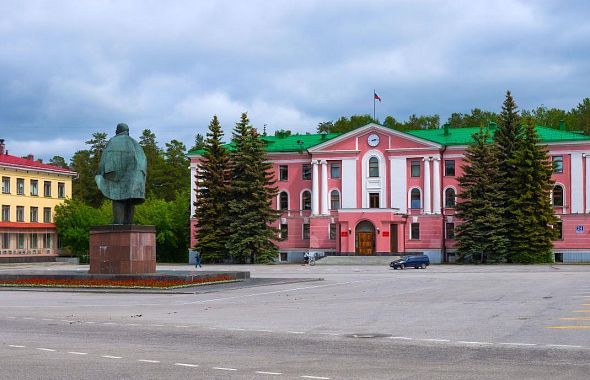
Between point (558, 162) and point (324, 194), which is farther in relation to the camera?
point (324, 194)

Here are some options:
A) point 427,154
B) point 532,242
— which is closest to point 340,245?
point 427,154

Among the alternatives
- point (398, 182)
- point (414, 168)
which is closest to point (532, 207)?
point (414, 168)

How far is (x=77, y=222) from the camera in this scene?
83.6 metres

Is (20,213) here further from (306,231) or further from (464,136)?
(464,136)

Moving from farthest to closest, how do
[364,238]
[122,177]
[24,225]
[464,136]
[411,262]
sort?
[24,225] < [464,136] < [364,238] < [411,262] < [122,177]

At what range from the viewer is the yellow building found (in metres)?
80.1

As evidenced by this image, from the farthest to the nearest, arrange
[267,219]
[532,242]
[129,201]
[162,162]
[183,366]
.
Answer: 1. [162,162]
2. [267,219]
3. [532,242]
4. [129,201]
5. [183,366]

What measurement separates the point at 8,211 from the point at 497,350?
2897 inches

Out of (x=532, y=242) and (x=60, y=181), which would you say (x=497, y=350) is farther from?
(x=60, y=181)

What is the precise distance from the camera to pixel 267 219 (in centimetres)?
7150

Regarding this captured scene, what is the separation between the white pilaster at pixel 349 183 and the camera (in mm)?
76062

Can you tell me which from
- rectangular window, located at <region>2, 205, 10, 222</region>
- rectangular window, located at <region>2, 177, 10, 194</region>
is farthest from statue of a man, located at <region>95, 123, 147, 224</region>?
rectangular window, located at <region>2, 205, 10, 222</region>

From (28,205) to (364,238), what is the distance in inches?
1346

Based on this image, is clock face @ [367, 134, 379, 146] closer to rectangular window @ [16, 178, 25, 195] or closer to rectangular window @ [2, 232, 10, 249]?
rectangular window @ [16, 178, 25, 195]
